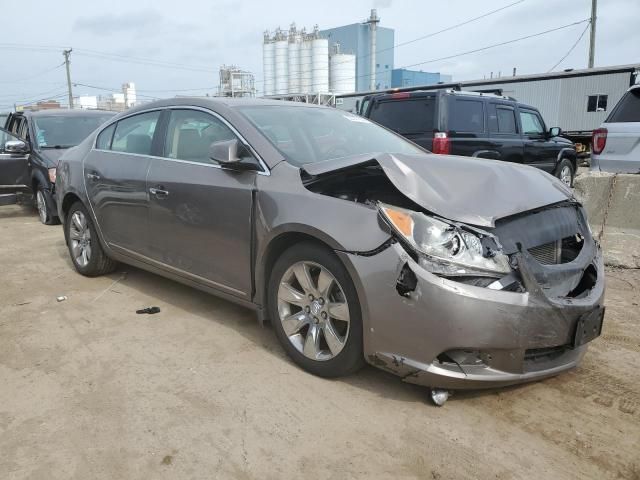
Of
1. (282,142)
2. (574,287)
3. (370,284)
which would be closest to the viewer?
(370,284)

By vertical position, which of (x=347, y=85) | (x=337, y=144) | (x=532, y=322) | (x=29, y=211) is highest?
(x=347, y=85)

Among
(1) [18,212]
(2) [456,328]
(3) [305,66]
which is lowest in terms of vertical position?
(1) [18,212]

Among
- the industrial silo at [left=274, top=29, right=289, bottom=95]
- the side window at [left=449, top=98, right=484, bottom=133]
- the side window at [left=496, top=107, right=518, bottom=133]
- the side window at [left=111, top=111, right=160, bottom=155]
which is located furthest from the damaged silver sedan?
the industrial silo at [left=274, top=29, right=289, bottom=95]

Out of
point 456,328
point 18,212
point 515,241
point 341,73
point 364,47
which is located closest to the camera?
point 456,328

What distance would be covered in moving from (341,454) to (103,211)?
10.9ft

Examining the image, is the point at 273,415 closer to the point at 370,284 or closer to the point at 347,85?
the point at 370,284

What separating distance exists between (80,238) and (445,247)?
4048 mm

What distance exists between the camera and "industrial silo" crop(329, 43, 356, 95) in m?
46.9

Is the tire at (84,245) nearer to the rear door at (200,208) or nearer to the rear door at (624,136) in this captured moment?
the rear door at (200,208)

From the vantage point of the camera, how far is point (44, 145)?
865 centimetres

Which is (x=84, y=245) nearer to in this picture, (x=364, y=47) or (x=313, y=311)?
(x=313, y=311)

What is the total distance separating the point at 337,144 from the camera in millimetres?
3766

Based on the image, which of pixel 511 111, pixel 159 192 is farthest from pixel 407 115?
pixel 159 192

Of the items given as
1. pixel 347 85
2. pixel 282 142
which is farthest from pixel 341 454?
pixel 347 85
